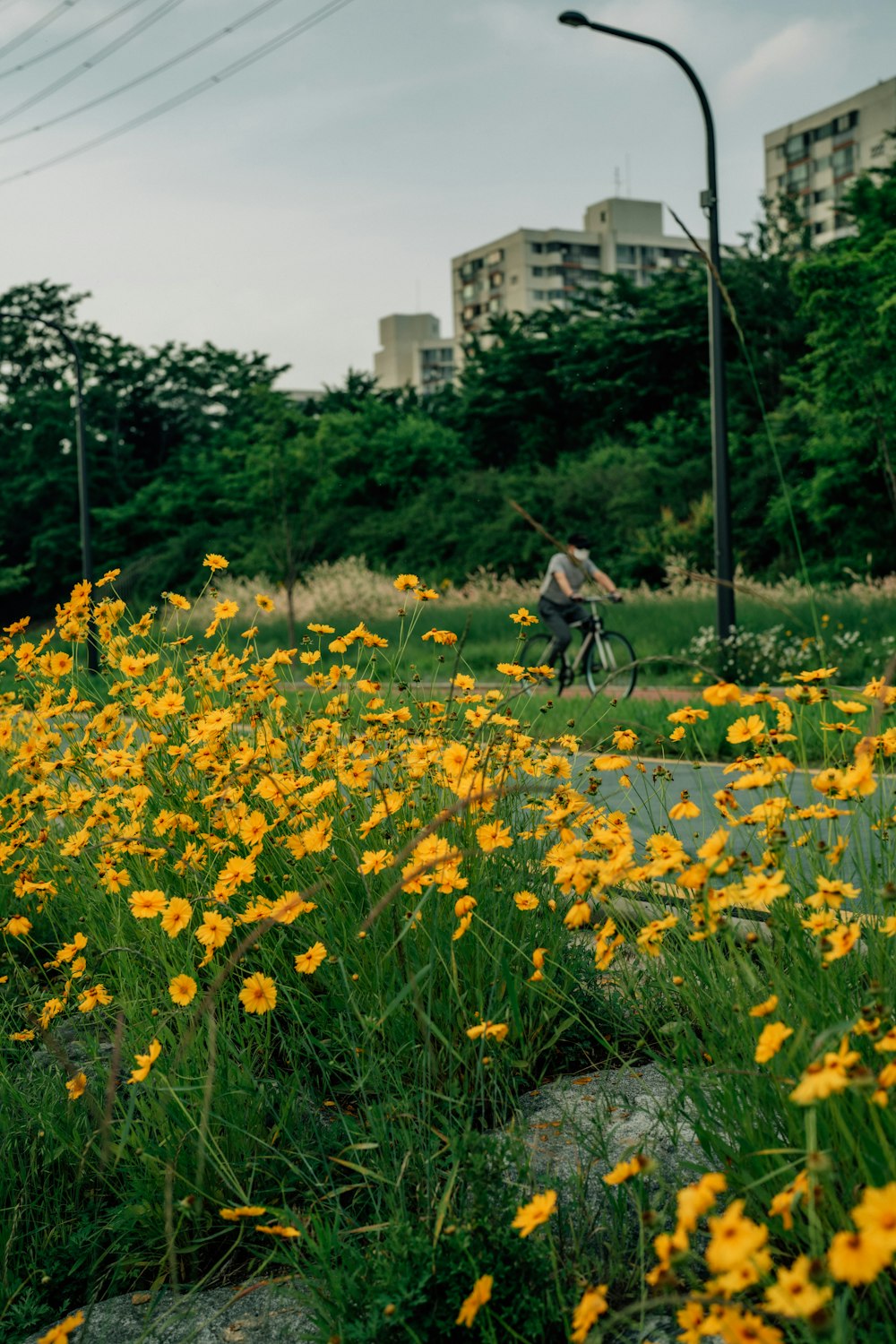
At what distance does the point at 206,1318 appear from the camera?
218 centimetres

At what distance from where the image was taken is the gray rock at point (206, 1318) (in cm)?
210

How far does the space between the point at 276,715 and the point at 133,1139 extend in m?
1.66

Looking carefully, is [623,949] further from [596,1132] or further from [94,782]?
[94,782]

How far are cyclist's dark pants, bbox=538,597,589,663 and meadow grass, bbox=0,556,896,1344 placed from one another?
8775 millimetres

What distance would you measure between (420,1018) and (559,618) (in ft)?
34.4

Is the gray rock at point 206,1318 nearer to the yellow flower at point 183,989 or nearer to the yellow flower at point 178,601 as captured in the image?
the yellow flower at point 183,989

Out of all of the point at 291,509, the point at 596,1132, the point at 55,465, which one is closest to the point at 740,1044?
the point at 596,1132

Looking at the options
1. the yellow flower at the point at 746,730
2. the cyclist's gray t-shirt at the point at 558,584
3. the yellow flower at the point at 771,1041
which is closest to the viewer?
the yellow flower at the point at 771,1041

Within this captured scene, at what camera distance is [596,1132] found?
2424 millimetres

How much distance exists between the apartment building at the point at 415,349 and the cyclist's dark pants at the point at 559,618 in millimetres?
105307

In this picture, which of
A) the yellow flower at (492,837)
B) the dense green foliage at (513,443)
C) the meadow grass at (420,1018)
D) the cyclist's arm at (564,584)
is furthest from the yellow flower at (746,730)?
the dense green foliage at (513,443)

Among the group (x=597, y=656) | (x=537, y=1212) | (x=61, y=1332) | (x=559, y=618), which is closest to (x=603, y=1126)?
(x=537, y=1212)

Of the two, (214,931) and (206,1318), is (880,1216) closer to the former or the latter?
(206,1318)

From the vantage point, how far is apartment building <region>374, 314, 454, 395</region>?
385ft
